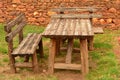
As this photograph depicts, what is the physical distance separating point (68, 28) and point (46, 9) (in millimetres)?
3693

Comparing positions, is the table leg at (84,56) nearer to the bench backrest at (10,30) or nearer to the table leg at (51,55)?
the table leg at (51,55)

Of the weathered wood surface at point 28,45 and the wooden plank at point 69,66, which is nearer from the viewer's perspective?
the weathered wood surface at point 28,45

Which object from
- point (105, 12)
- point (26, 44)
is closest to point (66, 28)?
point (26, 44)

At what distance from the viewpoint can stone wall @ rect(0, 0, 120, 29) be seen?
30.2ft

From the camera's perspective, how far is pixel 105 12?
925cm

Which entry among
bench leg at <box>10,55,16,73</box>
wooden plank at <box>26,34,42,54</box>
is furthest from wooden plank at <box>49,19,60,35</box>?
bench leg at <box>10,55,16,73</box>

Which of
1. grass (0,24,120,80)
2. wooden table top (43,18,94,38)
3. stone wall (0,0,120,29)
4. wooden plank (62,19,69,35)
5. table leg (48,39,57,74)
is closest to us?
wooden table top (43,18,94,38)

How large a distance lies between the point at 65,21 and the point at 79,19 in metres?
0.38

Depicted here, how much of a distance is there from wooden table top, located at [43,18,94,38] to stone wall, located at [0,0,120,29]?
2.68 metres

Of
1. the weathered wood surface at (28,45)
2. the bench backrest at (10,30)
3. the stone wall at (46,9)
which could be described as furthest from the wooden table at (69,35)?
the stone wall at (46,9)

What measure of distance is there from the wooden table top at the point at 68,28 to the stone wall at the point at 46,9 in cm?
268

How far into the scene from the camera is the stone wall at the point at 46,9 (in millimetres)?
9195

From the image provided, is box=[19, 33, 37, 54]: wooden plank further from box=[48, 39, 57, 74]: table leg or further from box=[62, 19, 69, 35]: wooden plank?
box=[62, 19, 69, 35]: wooden plank

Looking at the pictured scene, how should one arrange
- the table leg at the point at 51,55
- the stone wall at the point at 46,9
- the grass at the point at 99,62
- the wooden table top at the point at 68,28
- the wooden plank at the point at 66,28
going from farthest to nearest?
the stone wall at the point at 46,9, the table leg at the point at 51,55, the grass at the point at 99,62, the wooden plank at the point at 66,28, the wooden table top at the point at 68,28
